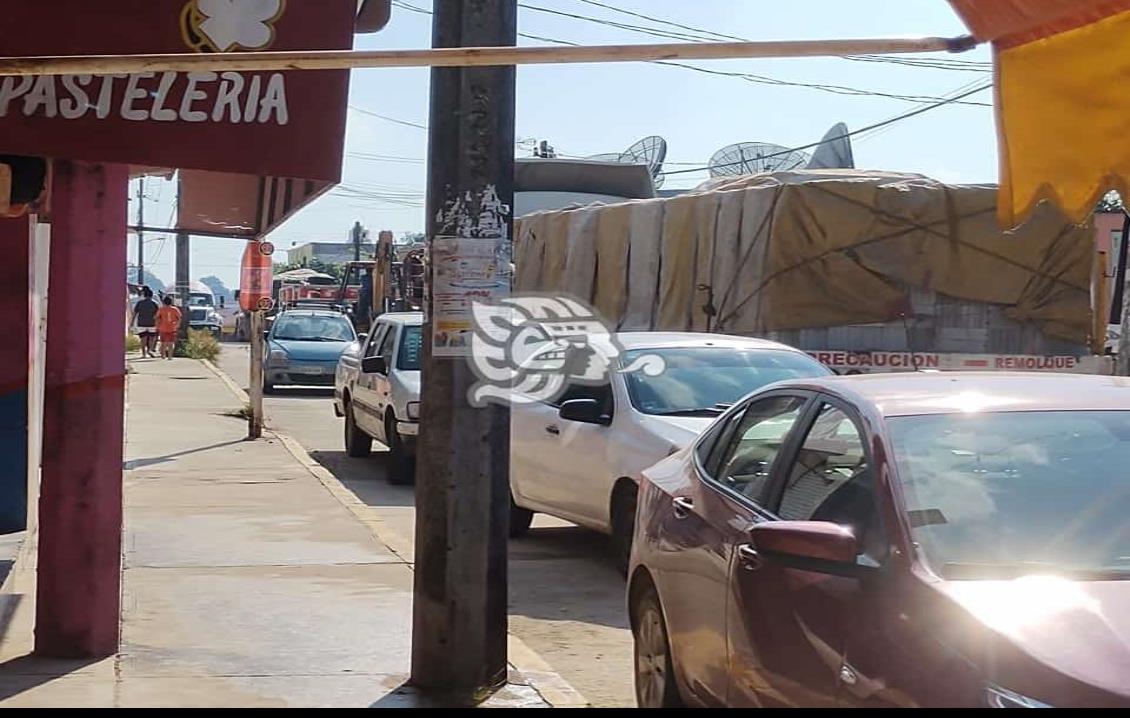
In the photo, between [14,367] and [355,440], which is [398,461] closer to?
[355,440]

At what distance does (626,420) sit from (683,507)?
12.8 feet

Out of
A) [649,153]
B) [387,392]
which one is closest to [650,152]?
[649,153]

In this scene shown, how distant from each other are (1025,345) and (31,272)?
9.57 m

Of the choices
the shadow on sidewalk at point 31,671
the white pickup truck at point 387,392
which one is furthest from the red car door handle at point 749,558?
the white pickup truck at point 387,392

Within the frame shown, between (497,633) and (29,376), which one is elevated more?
(29,376)

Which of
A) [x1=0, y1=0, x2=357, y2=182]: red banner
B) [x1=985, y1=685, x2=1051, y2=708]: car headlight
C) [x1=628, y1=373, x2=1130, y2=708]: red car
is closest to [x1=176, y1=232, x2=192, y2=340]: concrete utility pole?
[x1=0, y1=0, x2=357, y2=182]: red banner

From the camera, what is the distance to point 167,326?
36.1m

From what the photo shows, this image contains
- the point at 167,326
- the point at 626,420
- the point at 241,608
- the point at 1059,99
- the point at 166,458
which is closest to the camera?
the point at 1059,99

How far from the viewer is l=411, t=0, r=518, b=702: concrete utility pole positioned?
6156 mm

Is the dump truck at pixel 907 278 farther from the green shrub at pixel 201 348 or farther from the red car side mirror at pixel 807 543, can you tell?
the green shrub at pixel 201 348

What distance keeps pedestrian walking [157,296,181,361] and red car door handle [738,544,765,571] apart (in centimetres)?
3271

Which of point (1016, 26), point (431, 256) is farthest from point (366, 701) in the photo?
point (1016, 26)

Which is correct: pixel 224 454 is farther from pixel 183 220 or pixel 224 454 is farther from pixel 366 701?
pixel 366 701

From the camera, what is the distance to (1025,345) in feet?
47.1
